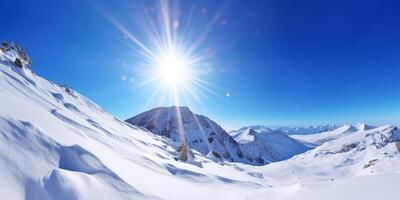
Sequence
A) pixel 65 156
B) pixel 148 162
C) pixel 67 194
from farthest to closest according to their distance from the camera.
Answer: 1. pixel 148 162
2. pixel 65 156
3. pixel 67 194

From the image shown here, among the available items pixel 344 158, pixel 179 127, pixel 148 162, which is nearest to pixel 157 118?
pixel 179 127

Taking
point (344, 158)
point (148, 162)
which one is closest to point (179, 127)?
point (344, 158)

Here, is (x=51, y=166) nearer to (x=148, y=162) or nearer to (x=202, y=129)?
(x=148, y=162)

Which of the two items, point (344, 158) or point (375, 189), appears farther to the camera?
point (344, 158)

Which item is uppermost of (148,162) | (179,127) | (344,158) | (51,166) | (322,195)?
(179,127)

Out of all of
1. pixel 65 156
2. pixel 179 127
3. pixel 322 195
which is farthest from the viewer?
pixel 179 127

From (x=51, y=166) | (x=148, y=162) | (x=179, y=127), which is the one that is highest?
(x=179, y=127)

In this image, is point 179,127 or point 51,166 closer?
point 51,166

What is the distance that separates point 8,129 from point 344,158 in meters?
115

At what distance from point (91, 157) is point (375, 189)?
8103mm

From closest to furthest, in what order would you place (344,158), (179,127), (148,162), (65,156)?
(65,156) < (148,162) < (344,158) < (179,127)

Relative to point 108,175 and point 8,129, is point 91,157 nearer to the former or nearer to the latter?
point 108,175

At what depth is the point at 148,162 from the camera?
13461 millimetres

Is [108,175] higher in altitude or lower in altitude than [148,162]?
lower
